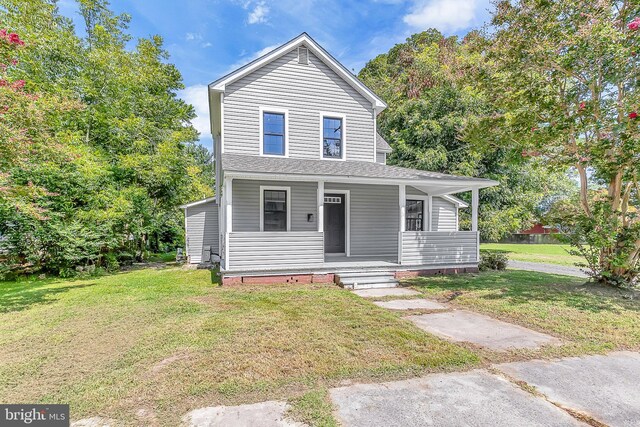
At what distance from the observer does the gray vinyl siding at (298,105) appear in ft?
32.9

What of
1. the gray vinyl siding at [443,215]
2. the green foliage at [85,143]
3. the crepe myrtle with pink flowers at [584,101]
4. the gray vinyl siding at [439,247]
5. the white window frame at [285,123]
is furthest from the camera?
the gray vinyl siding at [443,215]

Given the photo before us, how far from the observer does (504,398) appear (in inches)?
109

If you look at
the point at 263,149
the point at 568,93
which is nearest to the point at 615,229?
the point at 568,93

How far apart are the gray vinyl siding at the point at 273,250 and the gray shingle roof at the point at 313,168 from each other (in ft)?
5.61

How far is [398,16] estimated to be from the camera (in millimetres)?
17188

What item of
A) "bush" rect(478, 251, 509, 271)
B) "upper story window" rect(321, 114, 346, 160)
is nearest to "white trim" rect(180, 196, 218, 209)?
"upper story window" rect(321, 114, 346, 160)

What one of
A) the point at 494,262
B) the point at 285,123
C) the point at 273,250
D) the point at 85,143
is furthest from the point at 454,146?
the point at 85,143

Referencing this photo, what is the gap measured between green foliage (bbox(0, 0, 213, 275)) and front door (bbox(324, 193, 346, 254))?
24.8ft

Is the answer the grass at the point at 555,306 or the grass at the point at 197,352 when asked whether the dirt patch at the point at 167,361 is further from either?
the grass at the point at 555,306

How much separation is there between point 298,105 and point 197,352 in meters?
8.85

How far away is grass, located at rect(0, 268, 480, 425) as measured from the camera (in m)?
2.77

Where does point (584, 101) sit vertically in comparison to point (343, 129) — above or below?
below

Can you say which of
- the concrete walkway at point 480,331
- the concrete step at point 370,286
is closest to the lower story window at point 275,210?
the concrete step at point 370,286

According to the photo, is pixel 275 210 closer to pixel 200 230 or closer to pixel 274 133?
pixel 274 133
